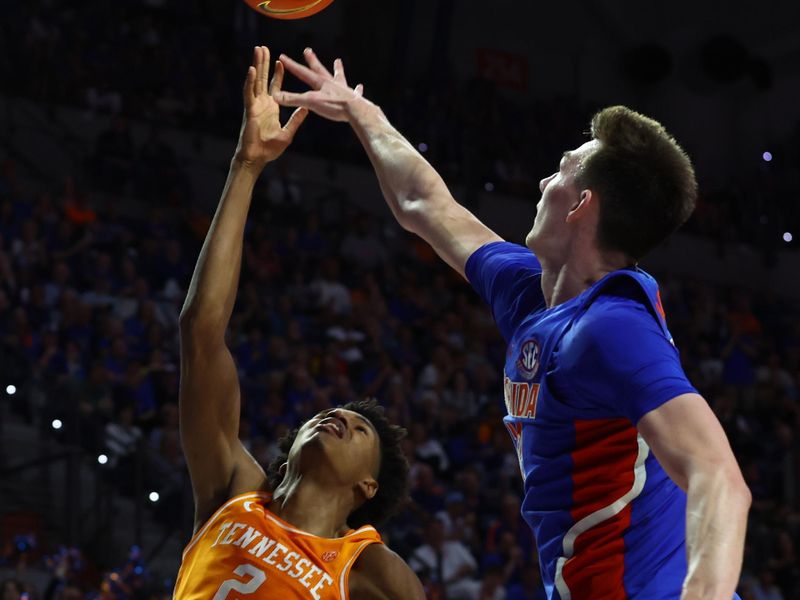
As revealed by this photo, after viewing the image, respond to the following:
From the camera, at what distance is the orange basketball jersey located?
3549mm

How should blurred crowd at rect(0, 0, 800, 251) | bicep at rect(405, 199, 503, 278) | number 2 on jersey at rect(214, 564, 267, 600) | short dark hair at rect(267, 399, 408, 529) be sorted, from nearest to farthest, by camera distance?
bicep at rect(405, 199, 503, 278)
number 2 on jersey at rect(214, 564, 267, 600)
short dark hair at rect(267, 399, 408, 529)
blurred crowd at rect(0, 0, 800, 251)

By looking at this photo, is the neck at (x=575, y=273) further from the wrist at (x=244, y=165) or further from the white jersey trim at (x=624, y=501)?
the wrist at (x=244, y=165)

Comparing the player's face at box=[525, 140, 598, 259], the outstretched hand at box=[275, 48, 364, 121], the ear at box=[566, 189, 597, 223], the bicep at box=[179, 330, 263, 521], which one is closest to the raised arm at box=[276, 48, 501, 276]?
the outstretched hand at box=[275, 48, 364, 121]

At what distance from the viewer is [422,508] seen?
412 inches

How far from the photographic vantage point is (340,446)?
400 cm

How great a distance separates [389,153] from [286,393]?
23.8 ft

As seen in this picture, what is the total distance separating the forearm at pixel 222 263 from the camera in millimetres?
3676

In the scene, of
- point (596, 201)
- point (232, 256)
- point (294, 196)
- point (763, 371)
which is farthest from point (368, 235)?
point (596, 201)

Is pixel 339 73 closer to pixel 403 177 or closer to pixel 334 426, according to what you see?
pixel 403 177

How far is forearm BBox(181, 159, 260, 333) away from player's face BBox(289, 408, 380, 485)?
0.50 m

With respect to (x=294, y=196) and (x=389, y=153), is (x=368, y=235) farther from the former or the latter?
(x=389, y=153)

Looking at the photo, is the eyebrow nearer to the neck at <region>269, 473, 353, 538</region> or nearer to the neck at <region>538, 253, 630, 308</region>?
the neck at <region>269, 473, 353, 538</region>

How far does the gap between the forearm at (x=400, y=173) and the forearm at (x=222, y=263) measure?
0.44 metres

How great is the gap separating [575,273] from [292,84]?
43.6ft
